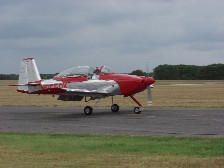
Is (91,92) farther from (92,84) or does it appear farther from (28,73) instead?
(28,73)

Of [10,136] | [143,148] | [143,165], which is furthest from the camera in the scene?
[10,136]

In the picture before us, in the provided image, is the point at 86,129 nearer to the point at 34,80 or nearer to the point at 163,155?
the point at 163,155

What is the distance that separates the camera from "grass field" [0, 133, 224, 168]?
9.59 metres

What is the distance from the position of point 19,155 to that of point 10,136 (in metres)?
4.27

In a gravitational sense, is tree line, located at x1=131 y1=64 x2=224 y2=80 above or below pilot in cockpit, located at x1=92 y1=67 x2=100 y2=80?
above

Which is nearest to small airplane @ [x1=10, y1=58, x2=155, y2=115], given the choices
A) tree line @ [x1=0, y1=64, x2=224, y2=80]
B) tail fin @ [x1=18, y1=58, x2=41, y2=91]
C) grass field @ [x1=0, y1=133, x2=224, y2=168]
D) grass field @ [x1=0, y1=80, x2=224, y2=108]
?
tail fin @ [x1=18, y1=58, x2=41, y2=91]

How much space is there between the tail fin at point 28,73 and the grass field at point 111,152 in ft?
45.4

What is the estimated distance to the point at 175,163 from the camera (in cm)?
946

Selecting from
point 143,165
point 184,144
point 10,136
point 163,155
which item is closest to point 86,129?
point 10,136

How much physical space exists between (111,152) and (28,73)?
18176 mm

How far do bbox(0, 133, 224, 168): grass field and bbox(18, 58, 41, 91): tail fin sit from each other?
1383 cm

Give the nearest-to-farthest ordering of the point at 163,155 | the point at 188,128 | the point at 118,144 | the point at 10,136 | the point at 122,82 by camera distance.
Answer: the point at 163,155 < the point at 118,144 < the point at 10,136 < the point at 188,128 < the point at 122,82

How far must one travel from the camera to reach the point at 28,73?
93.2 feet

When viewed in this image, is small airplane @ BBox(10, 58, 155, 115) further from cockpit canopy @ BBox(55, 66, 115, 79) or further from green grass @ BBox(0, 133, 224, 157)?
green grass @ BBox(0, 133, 224, 157)
